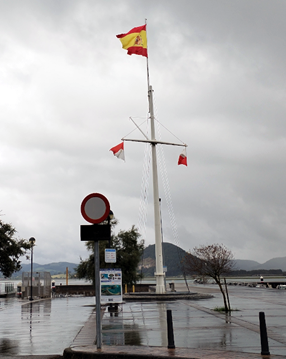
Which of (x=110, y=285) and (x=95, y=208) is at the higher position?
(x=95, y=208)

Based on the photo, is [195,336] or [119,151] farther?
[119,151]

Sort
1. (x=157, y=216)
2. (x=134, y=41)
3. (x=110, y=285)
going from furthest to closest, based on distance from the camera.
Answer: (x=157, y=216) → (x=134, y=41) → (x=110, y=285)

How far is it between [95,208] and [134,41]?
25.4 metres

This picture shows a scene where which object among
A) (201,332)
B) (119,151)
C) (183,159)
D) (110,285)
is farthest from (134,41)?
(201,332)

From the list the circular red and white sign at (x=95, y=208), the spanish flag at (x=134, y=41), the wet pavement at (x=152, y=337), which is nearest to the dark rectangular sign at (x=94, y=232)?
the circular red and white sign at (x=95, y=208)

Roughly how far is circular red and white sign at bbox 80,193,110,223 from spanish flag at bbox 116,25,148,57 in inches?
966

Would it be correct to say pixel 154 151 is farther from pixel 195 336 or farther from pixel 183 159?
pixel 195 336

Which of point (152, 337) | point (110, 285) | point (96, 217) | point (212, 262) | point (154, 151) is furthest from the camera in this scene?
point (154, 151)

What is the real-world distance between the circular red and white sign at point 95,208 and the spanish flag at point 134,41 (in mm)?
24545

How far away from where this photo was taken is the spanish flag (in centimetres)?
3191

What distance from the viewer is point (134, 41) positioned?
32.2 meters

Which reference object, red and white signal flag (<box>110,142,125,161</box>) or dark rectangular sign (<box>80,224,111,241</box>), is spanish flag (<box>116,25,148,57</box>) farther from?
dark rectangular sign (<box>80,224,111,241</box>)

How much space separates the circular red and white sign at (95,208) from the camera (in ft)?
29.9

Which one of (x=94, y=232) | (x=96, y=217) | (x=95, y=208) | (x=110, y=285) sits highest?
(x=95, y=208)
